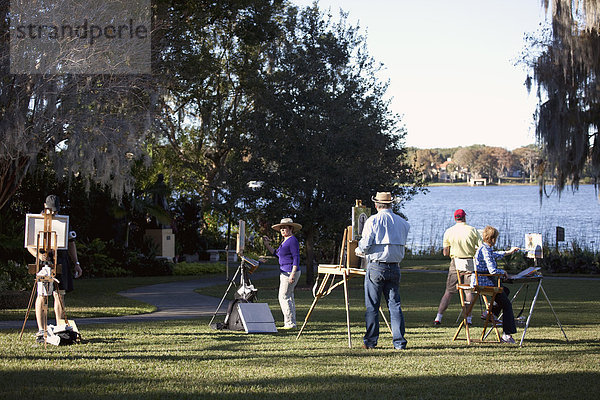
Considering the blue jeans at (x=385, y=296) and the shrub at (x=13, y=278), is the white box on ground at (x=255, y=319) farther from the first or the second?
the shrub at (x=13, y=278)

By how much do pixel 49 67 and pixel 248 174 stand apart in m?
6.98

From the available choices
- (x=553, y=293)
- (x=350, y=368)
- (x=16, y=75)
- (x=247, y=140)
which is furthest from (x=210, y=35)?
(x=350, y=368)

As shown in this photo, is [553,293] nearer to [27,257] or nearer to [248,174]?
[248,174]

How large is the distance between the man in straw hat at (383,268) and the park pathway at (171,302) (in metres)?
3.70

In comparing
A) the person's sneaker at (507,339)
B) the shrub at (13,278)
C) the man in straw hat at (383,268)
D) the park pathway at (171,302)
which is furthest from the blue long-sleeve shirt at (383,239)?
the shrub at (13,278)

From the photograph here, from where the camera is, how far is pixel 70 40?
17.0m

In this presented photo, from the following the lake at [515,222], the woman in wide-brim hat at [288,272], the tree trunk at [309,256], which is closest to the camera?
the woman in wide-brim hat at [288,272]

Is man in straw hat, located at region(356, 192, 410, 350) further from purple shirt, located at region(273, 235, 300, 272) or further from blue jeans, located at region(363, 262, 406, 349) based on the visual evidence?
purple shirt, located at region(273, 235, 300, 272)

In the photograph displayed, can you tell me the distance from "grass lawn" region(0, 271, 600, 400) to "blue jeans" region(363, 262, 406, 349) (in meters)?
0.22

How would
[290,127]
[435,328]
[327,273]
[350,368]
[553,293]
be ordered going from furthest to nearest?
[290,127] → [553,293] → [435,328] → [327,273] → [350,368]

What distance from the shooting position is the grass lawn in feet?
22.7

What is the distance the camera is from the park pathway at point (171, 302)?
41.6ft

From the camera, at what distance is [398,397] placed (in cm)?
674

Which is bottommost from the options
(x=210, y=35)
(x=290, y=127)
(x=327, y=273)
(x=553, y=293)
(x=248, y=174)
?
(x=553, y=293)
